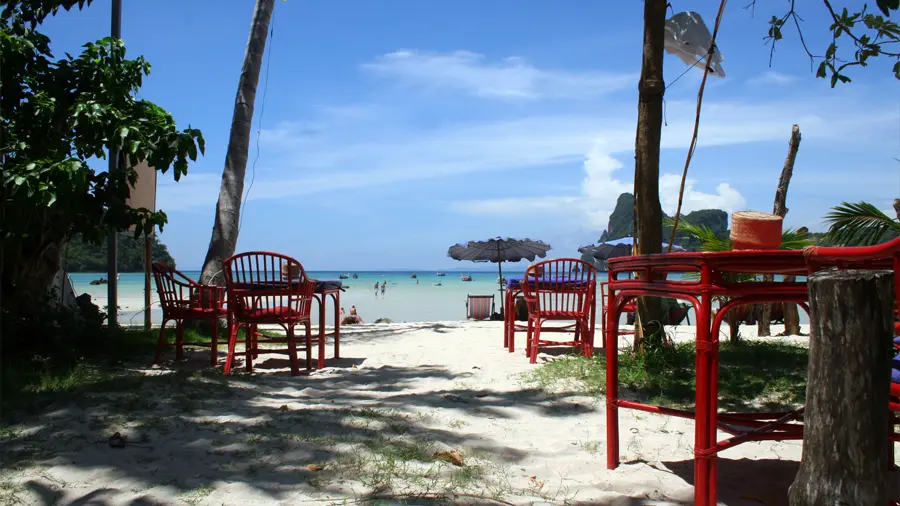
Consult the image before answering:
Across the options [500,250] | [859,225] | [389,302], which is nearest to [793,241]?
[859,225]

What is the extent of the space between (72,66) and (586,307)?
179 inches

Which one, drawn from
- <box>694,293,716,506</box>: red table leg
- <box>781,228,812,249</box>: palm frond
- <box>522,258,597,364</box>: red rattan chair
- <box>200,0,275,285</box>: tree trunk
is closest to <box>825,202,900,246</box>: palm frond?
<box>781,228,812,249</box>: palm frond

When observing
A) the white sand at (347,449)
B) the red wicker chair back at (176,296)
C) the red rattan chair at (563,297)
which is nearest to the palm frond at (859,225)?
the red rattan chair at (563,297)

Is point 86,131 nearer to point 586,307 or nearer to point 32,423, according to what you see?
point 32,423

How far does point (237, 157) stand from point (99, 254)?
624 centimetres

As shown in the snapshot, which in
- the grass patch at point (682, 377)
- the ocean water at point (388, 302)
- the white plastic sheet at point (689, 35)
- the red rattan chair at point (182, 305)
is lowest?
the ocean water at point (388, 302)

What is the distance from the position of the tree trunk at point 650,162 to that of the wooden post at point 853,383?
356cm

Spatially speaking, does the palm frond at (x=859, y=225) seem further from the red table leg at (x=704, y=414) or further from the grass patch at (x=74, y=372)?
the grass patch at (x=74, y=372)

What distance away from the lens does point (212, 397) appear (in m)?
3.93

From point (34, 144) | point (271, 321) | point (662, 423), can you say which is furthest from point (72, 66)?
point (662, 423)

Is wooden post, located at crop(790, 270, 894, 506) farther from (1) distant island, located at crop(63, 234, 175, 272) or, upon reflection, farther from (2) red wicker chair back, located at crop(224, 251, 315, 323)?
(1) distant island, located at crop(63, 234, 175, 272)

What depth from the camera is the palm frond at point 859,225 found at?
548cm

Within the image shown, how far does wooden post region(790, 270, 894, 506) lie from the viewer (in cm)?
136

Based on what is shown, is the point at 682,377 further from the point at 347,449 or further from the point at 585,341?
the point at 347,449
